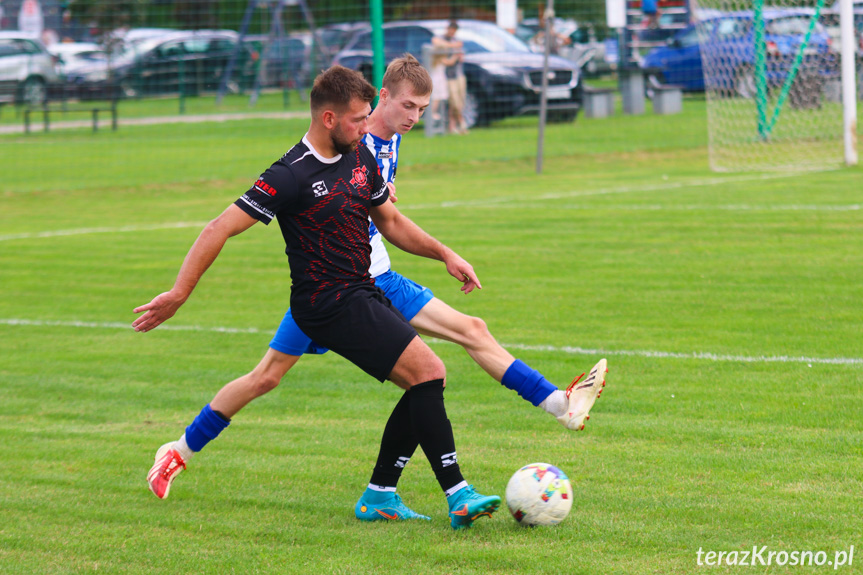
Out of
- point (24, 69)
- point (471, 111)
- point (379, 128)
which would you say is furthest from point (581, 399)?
point (24, 69)

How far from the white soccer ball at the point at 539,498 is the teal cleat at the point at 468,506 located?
0.12 metres

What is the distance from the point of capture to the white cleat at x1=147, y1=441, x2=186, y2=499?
4.74 m

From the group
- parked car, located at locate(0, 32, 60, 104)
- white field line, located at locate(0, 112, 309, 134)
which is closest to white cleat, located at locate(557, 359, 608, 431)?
white field line, located at locate(0, 112, 309, 134)

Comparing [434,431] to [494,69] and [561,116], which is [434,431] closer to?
[494,69]

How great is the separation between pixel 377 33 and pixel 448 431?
1383 cm

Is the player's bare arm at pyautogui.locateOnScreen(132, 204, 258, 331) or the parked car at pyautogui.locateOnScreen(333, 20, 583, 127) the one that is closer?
Result: the player's bare arm at pyautogui.locateOnScreen(132, 204, 258, 331)

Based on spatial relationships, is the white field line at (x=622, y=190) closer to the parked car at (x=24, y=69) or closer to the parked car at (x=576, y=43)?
the parked car at (x=576, y=43)

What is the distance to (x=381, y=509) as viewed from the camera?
4.45 m

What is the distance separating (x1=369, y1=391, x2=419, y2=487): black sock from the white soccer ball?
46 cm

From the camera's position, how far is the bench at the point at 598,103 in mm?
26375

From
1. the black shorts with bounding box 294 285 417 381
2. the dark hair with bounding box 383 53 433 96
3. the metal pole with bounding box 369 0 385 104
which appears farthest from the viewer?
the metal pole with bounding box 369 0 385 104

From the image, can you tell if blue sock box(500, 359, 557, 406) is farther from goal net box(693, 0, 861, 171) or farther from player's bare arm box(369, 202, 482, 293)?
goal net box(693, 0, 861, 171)

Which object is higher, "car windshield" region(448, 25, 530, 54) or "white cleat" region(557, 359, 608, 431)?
"car windshield" region(448, 25, 530, 54)

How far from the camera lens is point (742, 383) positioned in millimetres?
6125
